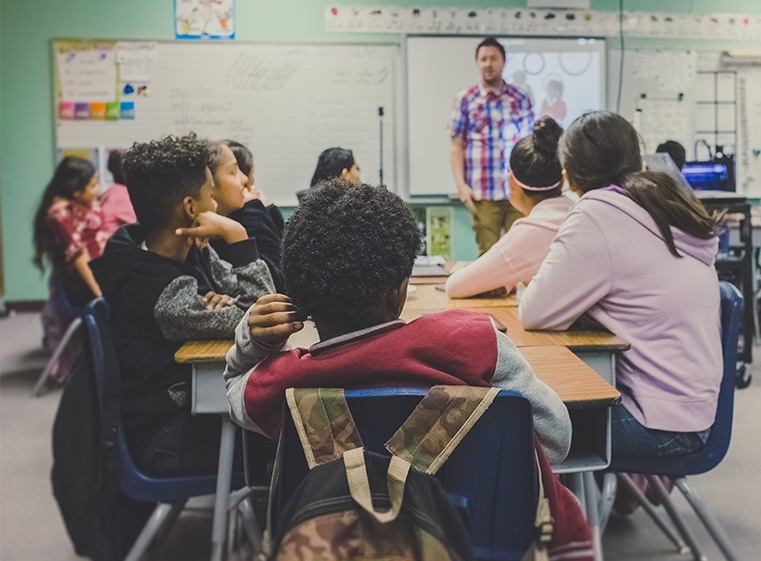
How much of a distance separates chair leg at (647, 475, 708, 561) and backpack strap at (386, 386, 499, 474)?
128 cm

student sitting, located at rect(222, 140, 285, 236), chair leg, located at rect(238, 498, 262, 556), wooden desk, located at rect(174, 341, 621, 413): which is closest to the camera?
wooden desk, located at rect(174, 341, 621, 413)

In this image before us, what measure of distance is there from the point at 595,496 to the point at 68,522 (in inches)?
44.7

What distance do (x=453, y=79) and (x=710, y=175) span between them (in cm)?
201

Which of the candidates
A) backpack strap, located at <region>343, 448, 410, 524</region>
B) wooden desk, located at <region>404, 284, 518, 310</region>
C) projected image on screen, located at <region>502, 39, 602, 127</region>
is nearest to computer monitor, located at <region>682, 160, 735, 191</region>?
projected image on screen, located at <region>502, 39, 602, 127</region>

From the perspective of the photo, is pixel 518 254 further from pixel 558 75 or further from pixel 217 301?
pixel 558 75

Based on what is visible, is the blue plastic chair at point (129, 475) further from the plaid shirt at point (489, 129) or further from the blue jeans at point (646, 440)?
the plaid shirt at point (489, 129)

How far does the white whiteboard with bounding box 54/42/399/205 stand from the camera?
5.59 m

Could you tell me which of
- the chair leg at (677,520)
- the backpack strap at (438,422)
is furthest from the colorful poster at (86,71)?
the backpack strap at (438,422)

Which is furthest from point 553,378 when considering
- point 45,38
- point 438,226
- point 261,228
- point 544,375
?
point 45,38

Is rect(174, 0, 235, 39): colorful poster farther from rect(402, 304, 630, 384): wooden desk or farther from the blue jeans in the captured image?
the blue jeans

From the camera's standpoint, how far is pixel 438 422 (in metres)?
0.97

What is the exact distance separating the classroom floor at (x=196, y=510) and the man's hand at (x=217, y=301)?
0.80m

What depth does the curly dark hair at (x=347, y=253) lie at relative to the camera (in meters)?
1.07

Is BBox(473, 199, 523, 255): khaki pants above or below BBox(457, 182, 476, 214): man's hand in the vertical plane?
below
